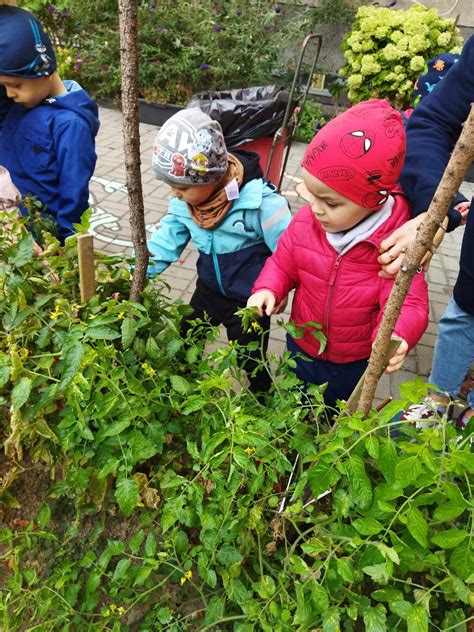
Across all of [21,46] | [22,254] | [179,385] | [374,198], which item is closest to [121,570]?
[179,385]

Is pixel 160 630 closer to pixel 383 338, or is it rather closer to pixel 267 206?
pixel 383 338

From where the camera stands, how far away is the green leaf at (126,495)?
1.15 metres

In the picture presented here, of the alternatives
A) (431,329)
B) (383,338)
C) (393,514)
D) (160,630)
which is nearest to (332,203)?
(383,338)

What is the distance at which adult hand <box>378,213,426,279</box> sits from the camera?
57.1 inches

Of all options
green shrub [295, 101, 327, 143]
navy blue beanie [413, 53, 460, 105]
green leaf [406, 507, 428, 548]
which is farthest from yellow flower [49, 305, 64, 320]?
green shrub [295, 101, 327, 143]

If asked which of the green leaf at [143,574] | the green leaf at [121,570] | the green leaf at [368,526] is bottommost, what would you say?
the green leaf at [121,570]

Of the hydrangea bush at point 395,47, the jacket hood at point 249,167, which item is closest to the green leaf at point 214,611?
the jacket hood at point 249,167

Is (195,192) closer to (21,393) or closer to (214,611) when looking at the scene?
(21,393)

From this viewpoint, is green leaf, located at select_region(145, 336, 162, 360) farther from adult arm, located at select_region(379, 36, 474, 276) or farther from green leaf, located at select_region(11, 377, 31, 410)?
adult arm, located at select_region(379, 36, 474, 276)

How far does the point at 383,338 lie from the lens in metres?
1.08

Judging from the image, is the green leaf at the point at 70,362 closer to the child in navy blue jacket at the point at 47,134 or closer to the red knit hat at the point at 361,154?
the red knit hat at the point at 361,154

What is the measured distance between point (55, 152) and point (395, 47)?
4620 mm

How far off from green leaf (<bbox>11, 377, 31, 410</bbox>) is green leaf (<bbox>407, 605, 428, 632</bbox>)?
0.89 metres

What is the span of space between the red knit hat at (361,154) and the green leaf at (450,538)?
3.13ft
